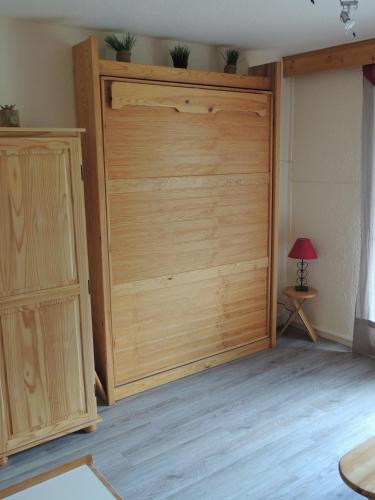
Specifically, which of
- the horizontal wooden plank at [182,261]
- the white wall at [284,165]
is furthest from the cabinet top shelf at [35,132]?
the white wall at [284,165]

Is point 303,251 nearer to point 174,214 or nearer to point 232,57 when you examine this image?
point 174,214

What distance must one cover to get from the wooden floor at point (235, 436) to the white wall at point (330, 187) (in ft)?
1.86

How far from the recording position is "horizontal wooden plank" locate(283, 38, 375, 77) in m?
3.26

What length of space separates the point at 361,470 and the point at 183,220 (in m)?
1.89

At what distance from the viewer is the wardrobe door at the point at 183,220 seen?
2945 mm

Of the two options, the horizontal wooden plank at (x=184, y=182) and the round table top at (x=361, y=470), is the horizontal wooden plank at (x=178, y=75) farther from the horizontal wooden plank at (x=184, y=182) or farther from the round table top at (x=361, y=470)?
the round table top at (x=361, y=470)

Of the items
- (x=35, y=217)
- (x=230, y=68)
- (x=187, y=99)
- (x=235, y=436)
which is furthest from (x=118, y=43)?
(x=235, y=436)

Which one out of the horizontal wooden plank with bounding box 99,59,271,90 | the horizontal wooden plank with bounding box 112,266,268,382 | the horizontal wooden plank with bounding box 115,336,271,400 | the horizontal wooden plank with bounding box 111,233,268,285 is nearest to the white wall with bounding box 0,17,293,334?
the horizontal wooden plank with bounding box 99,59,271,90

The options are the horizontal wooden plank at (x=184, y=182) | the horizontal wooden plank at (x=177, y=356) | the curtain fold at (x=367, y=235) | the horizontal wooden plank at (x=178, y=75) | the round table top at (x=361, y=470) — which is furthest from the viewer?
the curtain fold at (x=367, y=235)

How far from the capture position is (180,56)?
3.13 m

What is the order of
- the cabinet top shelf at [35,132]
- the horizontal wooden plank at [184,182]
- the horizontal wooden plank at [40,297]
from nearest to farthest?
the cabinet top shelf at [35,132]
the horizontal wooden plank at [40,297]
the horizontal wooden plank at [184,182]

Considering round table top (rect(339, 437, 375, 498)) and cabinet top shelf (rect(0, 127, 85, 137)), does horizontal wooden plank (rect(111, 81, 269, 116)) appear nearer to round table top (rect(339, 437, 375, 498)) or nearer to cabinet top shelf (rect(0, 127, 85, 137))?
cabinet top shelf (rect(0, 127, 85, 137))

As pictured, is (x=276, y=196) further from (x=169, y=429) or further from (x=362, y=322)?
(x=169, y=429)

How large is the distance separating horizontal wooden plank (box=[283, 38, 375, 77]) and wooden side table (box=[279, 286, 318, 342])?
5.68 ft
